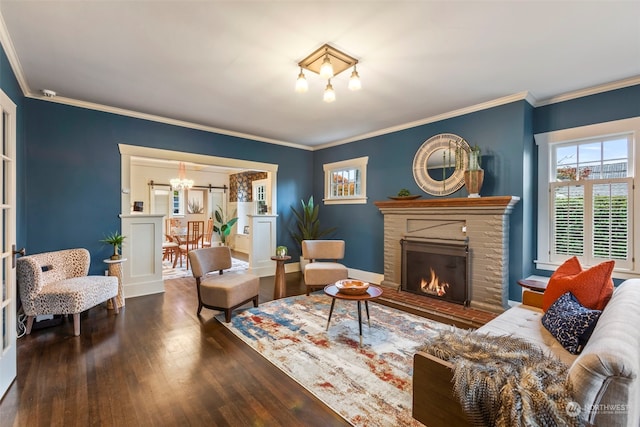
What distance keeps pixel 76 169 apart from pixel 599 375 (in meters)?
5.16

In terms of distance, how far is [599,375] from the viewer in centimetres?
104

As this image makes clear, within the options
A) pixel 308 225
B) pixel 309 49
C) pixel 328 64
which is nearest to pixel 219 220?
pixel 308 225

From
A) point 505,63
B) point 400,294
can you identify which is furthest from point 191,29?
point 400,294

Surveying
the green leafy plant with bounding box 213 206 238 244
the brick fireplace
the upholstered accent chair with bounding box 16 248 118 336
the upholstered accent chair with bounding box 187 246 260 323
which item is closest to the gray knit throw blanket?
the brick fireplace

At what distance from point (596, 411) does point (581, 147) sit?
3456mm

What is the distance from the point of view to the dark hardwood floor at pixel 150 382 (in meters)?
1.83

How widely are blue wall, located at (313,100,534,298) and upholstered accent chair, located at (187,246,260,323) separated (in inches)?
93.6

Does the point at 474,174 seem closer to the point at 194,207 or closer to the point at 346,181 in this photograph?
the point at 346,181

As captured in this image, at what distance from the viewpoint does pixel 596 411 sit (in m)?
1.07

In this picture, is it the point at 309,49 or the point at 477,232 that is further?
the point at 477,232

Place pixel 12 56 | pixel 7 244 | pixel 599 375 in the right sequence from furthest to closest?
pixel 12 56 < pixel 7 244 < pixel 599 375

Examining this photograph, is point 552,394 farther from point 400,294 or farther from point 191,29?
point 400,294

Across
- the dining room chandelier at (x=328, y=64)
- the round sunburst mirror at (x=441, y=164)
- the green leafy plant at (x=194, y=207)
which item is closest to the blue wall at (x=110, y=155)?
the round sunburst mirror at (x=441, y=164)

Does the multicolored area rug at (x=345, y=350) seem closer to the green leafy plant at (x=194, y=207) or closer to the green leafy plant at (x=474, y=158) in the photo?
the green leafy plant at (x=474, y=158)
